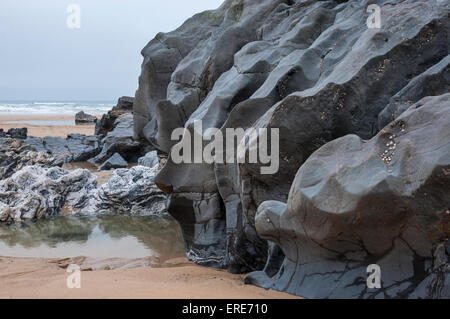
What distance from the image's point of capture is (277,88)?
16.4 feet

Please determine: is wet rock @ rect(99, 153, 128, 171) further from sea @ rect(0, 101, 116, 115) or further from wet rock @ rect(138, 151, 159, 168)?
sea @ rect(0, 101, 116, 115)

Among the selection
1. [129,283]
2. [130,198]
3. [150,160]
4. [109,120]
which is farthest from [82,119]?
[129,283]

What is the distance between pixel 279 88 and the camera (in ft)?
16.4

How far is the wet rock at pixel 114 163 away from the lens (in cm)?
1270

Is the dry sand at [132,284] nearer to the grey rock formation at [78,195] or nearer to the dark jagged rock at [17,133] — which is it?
the grey rock formation at [78,195]

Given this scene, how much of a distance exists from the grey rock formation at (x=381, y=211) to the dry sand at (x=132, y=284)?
0.45 meters

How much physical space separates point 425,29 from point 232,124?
206 cm

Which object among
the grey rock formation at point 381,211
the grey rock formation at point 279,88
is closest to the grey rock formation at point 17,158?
the grey rock formation at point 279,88

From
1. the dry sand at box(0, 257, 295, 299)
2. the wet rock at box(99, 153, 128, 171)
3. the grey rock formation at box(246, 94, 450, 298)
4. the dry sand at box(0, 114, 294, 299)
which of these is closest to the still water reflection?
the dry sand at box(0, 114, 294, 299)

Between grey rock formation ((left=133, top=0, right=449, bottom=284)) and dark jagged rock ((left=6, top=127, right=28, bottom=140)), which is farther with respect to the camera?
dark jagged rock ((left=6, top=127, right=28, bottom=140))

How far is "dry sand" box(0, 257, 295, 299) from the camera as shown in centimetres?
335

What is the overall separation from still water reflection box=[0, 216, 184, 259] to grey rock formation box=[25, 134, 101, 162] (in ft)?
21.5
